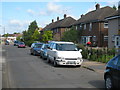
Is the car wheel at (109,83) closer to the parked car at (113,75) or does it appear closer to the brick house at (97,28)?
the parked car at (113,75)

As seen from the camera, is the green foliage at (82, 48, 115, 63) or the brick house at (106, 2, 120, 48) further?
the brick house at (106, 2, 120, 48)

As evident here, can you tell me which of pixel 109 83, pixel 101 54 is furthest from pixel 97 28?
pixel 109 83

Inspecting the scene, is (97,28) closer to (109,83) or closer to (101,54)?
(101,54)

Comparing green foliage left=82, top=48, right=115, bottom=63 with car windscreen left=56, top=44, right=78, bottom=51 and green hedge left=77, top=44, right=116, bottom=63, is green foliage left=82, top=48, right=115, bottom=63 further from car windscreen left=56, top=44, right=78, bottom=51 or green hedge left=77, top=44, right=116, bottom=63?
car windscreen left=56, top=44, right=78, bottom=51

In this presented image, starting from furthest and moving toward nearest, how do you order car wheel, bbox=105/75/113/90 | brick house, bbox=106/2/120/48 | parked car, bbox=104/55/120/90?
1. brick house, bbox=106/2/120/48
2. car wheel, bbox=105/75/113/90
3. parked car, bbox=104/55/120/90

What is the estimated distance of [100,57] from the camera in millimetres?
17922

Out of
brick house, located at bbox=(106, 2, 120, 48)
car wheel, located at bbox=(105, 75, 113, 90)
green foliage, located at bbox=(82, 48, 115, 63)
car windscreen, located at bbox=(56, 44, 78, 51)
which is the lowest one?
car wheel, located at bbox=(105, 75, 113, 90)

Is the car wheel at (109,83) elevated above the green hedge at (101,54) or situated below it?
below

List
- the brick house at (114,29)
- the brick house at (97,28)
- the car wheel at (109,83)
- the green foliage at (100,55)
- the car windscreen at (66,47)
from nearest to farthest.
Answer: the car wheel at (109,83), the car windscreen at (66,47), the green foliage at (100,55), the brick house at (114,29), the brick house at (97,28)

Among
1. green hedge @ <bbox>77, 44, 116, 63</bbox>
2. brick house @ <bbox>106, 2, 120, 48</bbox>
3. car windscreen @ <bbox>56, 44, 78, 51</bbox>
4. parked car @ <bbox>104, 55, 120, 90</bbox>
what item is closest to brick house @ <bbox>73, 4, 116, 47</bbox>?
brick house @ <bbox>106, 2, 120, 48</bbox>

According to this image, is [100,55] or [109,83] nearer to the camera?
[109,83]

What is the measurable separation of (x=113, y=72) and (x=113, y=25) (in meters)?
25.8

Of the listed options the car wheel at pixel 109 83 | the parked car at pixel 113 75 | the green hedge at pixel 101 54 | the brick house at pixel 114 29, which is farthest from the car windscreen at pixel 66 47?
the brick house at pixel 114 29

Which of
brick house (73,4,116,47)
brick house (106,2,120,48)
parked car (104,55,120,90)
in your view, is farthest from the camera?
brick house (73,4,116,47)
